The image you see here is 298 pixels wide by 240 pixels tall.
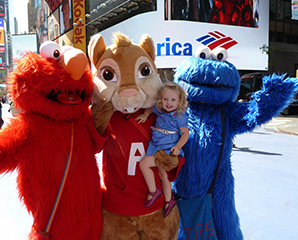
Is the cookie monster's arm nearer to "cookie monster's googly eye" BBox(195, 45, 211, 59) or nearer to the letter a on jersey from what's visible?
"cookie monster's googly eye" BBox(195, 45, 211, 59)

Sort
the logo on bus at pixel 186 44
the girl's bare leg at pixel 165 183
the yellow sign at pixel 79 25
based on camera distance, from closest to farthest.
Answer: the girl's bare leg at pixel 165 183
the logo on bus at pixel 186 44
the yellow sign at pixel 79 25

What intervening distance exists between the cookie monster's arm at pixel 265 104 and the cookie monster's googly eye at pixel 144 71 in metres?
0.73

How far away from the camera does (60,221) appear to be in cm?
142

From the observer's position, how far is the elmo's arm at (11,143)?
1.31 m

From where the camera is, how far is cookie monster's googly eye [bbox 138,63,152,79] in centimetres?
161

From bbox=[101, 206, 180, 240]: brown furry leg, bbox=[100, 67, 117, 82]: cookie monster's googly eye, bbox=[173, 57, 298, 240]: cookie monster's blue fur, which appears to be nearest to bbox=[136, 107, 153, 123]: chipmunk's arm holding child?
bbox=[100, 67, 117, 82]: cookie monster's googly eye

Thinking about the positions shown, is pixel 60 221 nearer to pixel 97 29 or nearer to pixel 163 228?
pixel 163 228

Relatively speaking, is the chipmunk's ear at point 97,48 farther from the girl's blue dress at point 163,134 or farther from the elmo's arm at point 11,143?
the elmo's arm at point 11,143

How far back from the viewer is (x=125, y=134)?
1.61 metres

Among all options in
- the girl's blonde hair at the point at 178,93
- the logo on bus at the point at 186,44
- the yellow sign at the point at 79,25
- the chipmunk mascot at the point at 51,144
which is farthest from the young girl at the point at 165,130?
the yellow sign at the point at 79,25

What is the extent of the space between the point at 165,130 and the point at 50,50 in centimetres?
78

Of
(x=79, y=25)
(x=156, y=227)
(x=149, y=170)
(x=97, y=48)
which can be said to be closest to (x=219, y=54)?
(x=97, y=48)

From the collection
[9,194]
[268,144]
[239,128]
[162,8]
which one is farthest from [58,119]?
[162,8]

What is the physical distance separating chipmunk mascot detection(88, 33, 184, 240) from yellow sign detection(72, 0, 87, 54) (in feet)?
65.5
